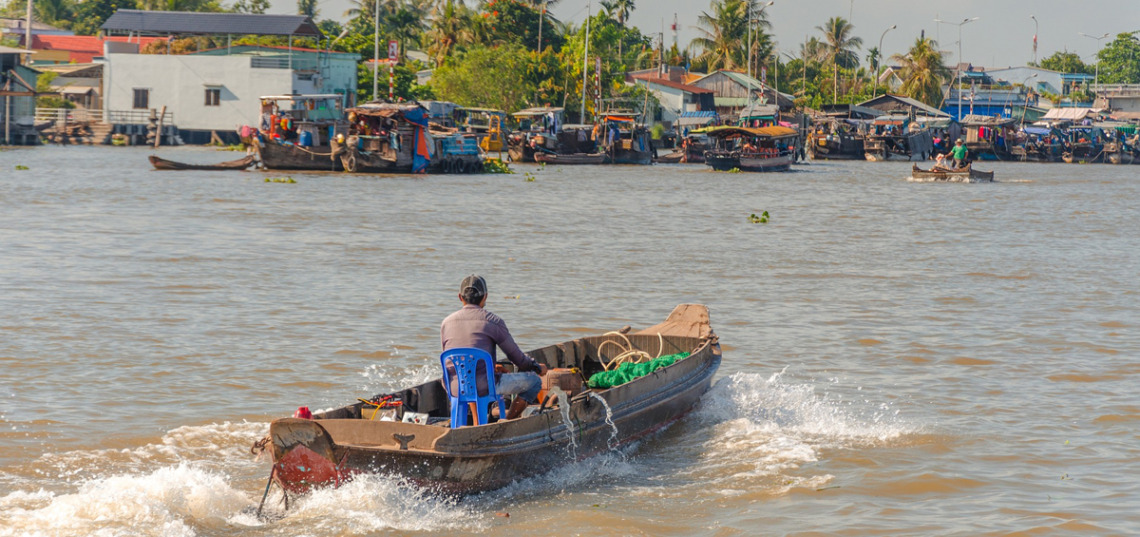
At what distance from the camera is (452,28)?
76188 millimetres

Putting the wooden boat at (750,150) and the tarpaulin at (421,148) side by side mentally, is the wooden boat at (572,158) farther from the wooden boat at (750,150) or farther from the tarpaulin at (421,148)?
the tarpaulin at (421,148)

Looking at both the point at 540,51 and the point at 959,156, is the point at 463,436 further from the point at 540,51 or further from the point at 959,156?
the point at 540,51

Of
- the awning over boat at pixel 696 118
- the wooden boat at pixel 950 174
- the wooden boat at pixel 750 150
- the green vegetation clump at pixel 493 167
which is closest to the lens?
the wooden boat at pixel 950 174

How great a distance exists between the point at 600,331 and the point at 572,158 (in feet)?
130

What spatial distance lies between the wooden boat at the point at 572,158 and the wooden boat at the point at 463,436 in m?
42.9

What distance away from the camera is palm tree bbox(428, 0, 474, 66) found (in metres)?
75.5

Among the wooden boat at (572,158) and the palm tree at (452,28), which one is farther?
the palm tree at (452,28)

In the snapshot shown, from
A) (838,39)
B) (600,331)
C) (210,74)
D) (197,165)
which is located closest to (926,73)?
(838,39)

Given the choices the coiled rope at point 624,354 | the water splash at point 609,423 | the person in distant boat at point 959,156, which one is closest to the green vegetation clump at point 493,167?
the person in distant boat at point 959,156

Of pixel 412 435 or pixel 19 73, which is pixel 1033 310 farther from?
pixel 19 73

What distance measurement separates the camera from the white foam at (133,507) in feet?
22.9

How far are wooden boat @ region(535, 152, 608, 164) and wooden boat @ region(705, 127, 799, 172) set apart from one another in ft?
16.9

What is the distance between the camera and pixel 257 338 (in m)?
12.3

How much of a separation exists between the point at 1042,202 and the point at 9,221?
91.6ft
